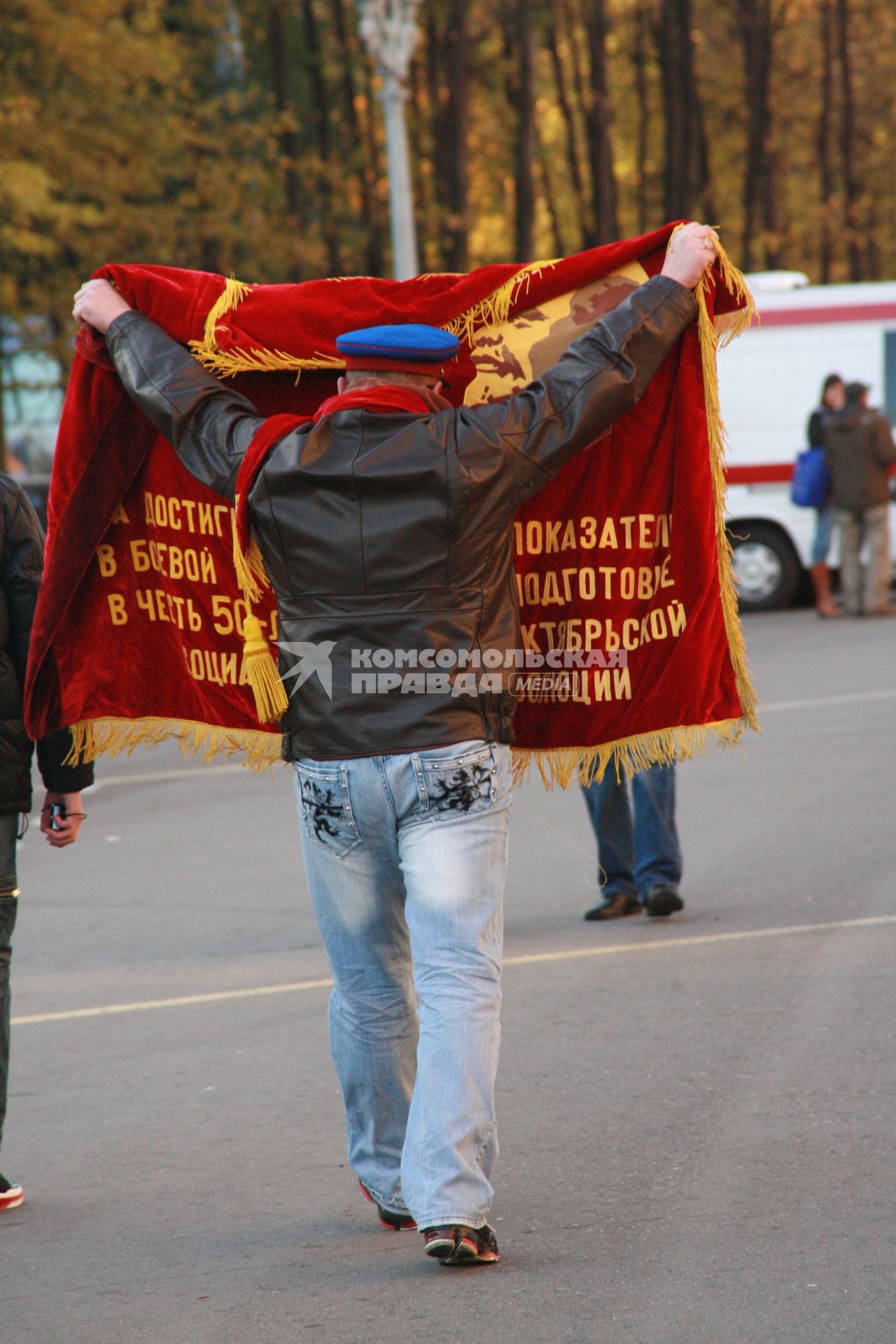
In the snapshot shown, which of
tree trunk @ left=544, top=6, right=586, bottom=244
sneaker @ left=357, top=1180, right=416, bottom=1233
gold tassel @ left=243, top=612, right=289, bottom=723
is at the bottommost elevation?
sneaker @ left=357, top=1180, right=416, bottom=1233

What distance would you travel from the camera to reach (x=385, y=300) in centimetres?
416

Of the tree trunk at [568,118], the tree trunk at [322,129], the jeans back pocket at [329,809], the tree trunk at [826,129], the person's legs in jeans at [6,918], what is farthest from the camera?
the tree trunk at [826,129]

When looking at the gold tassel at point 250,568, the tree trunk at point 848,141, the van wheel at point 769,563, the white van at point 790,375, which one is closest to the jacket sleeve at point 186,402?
the gold tassel at point 250,568

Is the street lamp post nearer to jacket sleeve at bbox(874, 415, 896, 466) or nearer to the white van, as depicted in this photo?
the white van

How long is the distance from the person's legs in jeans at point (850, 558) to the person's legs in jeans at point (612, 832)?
998 centimetres

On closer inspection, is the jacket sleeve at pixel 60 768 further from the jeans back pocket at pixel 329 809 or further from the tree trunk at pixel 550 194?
the tree trunk at pixel 550 194

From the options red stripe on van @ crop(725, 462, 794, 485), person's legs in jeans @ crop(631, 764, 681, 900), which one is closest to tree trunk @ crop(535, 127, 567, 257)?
red stripe on van @ crop(725, 462, 794, 485)

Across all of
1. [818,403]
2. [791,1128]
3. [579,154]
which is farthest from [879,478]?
[579,154]

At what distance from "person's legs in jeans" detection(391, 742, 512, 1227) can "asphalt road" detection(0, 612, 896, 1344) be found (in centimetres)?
25

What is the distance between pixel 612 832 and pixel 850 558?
10342 mm

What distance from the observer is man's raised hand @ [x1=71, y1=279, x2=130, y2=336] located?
412cm

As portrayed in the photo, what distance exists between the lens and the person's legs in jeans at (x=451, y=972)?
3.59m

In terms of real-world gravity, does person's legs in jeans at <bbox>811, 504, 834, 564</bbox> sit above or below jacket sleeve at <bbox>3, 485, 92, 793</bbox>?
below

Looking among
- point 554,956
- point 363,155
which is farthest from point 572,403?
point 363,155
